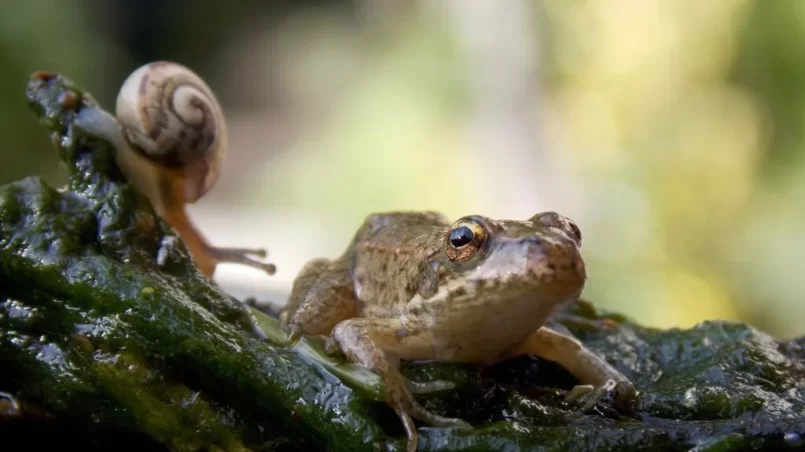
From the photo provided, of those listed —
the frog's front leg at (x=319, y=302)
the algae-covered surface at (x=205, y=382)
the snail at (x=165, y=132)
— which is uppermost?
the snail at (x=165, y=132)

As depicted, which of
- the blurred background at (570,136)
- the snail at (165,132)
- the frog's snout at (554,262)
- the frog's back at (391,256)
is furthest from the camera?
the blurred background at (570,136)

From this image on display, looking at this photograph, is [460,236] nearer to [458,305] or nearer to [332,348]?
[458,305]

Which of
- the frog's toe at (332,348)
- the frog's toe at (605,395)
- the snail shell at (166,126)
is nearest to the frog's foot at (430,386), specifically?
the frog's toe at (332,348)

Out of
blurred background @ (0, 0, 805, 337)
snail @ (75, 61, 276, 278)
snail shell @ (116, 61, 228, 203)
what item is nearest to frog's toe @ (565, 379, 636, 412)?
snail @ (75, 61, 276, 278)

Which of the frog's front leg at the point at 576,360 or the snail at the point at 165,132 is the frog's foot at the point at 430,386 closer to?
the frog's front leg at the point at 576,360

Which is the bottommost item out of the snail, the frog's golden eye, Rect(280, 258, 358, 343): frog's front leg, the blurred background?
Rect(280, 258, 358, 343): frog's front leg

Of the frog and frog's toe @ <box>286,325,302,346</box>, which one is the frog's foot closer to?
the frog
